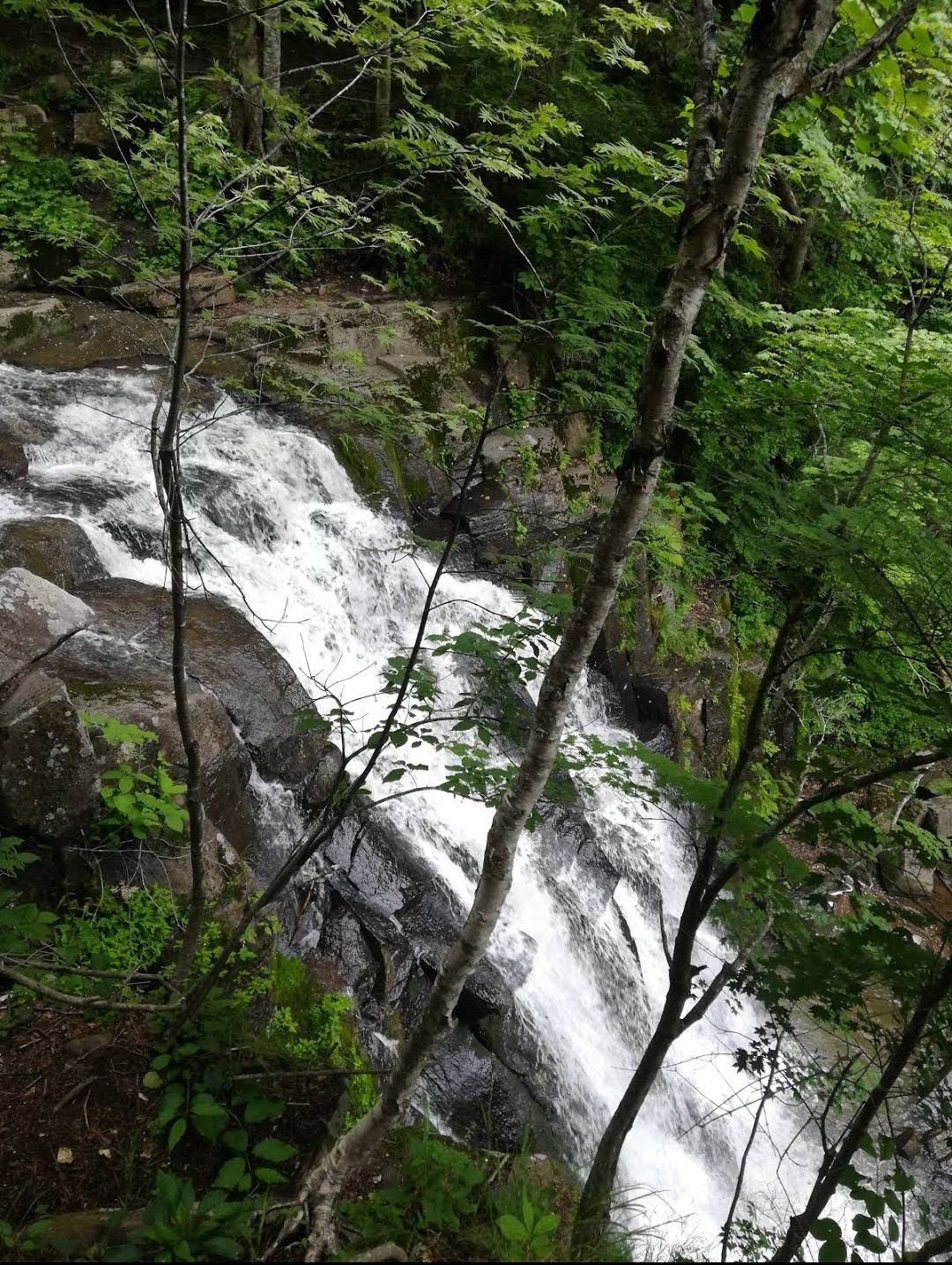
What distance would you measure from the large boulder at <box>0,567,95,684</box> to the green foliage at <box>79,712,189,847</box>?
0.40m

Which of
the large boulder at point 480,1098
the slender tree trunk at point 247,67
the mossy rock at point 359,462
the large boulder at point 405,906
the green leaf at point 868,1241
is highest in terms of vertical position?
the slender tree trunk at point 247,67

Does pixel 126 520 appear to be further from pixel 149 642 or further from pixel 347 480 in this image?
pixel 347 480

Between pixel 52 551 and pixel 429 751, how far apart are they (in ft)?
10.9

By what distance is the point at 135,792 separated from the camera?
3.83m

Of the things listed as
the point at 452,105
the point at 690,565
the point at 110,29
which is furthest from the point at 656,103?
the point at 110,29

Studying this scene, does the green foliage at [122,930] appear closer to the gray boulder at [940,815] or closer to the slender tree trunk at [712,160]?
the slender tree trunk at [712,160]

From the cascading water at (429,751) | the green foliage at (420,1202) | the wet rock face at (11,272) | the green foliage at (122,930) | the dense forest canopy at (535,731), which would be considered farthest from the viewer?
the wet rock face at (11,272)

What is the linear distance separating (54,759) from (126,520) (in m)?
3.19

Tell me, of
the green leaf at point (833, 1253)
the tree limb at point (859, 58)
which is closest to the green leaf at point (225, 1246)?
the green leaf at point (833, 1253)

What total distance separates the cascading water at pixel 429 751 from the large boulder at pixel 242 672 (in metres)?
0.24

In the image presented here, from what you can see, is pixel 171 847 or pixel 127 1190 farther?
pixel 171 847

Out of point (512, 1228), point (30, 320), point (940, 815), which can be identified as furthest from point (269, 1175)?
point (940, 815)

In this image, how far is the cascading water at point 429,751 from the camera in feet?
17.9

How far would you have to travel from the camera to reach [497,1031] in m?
4.98
